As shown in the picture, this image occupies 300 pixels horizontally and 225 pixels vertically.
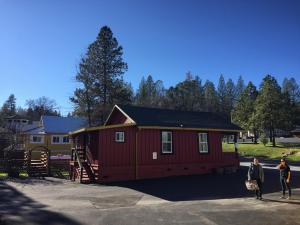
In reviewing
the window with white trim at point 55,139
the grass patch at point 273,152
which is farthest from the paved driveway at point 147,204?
the window with white trim at point 55,139

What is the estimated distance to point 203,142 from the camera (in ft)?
86.7

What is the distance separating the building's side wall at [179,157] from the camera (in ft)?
76.3

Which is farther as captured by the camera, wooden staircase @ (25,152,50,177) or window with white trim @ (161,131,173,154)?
wooden staircase @ (25,152,50,177)

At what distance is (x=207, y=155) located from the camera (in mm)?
26453

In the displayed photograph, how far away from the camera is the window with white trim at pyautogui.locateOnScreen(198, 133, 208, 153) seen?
26234 mm

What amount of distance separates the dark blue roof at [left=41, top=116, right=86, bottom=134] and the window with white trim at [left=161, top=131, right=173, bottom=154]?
27.0 m

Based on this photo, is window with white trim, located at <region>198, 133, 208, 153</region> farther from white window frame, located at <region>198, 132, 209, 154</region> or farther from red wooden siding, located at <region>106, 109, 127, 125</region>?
red wooden siding, located at <region>106, 109, 127, 125</region>

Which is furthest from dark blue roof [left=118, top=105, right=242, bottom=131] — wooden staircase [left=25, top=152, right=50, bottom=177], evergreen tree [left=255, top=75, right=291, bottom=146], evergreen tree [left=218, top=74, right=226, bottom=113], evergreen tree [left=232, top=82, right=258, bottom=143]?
evergreen tree [left=218, top=74, right=226, bottom=113]

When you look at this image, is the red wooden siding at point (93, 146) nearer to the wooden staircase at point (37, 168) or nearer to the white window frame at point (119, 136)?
the white window frame at point (119, 136)

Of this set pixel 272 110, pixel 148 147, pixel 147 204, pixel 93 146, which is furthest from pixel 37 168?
pixel 272 110

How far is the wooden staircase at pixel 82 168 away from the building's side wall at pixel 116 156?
66 cm

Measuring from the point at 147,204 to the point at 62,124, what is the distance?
3825 centimetres

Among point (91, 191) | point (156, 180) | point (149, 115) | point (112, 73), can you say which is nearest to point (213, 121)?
point (149, 115)

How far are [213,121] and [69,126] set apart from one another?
26447 mm
